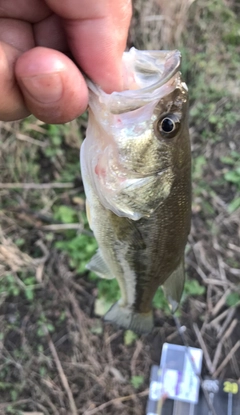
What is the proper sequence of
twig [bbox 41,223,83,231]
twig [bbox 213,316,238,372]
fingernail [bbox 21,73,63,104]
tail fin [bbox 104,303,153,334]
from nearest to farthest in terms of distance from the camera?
1. fingernail [bbox 21,73,63,104]
2. tail fin [bbox 104,303,153,334]
3. twig [bbox 213,316,238,372]
4. twig [bbox 41,223,83,231]

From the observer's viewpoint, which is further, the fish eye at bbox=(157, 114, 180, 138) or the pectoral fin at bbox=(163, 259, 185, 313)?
the pectoral fin at bbox=(163, 259, 185, 313)

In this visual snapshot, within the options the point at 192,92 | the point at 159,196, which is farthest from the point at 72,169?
the point at 159,196

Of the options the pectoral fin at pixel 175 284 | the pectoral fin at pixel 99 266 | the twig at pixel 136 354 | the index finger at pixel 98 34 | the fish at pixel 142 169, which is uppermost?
the index finger at pixel 98 34

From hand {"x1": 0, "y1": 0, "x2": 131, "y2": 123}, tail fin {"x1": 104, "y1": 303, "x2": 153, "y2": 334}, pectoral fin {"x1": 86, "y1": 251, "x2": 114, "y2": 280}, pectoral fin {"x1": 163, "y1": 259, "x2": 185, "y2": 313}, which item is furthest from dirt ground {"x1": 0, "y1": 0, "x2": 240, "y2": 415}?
hand {"x1": 0, "y1": 0, "x2": 131, "y2": 123}

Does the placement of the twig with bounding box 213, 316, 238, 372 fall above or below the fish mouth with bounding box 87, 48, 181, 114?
below

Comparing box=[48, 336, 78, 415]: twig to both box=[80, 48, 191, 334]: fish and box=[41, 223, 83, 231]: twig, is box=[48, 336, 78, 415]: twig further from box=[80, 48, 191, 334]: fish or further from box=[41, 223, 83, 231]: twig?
box=[80, 48, 191, 334]: fish

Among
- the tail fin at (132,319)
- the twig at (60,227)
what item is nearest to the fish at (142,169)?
the tail fin at (132,319)

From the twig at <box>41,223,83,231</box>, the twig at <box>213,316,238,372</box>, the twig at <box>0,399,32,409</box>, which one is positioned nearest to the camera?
the twig at <box>0,399,32,409</box>

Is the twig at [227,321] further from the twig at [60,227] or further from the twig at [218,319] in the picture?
the twig at [60,227]
